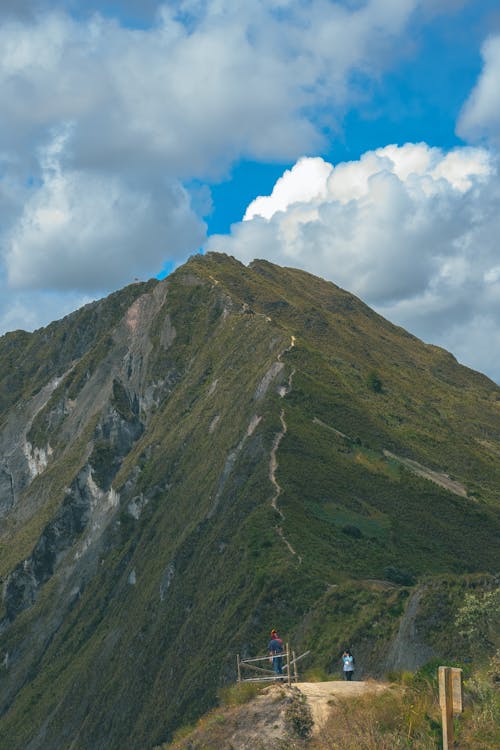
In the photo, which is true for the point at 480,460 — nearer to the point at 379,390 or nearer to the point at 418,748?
the point at 379,390

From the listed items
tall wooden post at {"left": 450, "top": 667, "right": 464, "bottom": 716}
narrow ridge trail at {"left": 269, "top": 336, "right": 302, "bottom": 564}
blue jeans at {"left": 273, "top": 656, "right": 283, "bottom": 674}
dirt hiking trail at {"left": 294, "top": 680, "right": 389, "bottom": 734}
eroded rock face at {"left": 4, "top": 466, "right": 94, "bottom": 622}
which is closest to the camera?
tall wooden post at {"left": 450, "top": 667, "right": 464, "bottom": 716}

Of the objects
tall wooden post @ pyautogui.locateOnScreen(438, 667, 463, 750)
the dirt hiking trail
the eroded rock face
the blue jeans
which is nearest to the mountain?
the eroded rock face

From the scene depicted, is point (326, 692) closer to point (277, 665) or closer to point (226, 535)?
point (277, 665)

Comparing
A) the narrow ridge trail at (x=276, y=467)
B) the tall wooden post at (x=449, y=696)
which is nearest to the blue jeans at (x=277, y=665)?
the tall wooden post at (x=449, y=696)

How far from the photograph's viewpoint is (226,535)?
101 m

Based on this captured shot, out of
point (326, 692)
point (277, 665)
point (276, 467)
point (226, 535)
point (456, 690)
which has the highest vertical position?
point (276, 467)

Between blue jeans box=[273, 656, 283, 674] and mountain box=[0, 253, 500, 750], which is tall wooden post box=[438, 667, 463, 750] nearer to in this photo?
blue jeans box=[273, 656, 283, 674]

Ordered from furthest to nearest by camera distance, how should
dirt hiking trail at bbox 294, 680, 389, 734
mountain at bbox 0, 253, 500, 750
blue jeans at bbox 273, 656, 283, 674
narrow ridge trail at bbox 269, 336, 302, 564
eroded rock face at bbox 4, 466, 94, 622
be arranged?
eroded rock face at bbox 4, 466, 94, 622 < narrow ridge trail at bbox 269, 336, 302, 564 < mountain at bbox 0, 253, 500, 750 < blue jeans at bbox 273, 656, 283, 674 < dirt hiking trail at bbox 294, 680, 389, 734

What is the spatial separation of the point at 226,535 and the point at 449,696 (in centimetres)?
8023

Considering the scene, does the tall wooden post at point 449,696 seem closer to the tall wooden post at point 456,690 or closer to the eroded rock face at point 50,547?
the tall wooden post at point 456,690

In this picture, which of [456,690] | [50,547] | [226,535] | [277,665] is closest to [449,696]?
[456,690]

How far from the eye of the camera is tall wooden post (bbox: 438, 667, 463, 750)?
21062 mm

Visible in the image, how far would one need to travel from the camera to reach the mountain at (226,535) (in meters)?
76.5

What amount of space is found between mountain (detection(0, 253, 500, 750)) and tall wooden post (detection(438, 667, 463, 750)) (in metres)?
34.9
